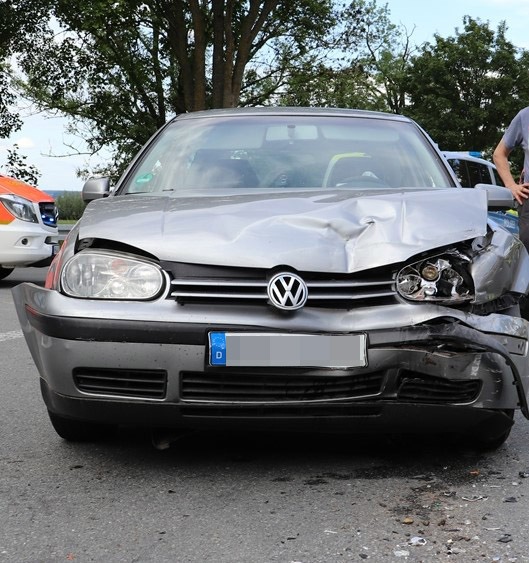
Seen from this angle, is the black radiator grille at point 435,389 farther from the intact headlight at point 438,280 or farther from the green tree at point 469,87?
the green tree at point 469,87

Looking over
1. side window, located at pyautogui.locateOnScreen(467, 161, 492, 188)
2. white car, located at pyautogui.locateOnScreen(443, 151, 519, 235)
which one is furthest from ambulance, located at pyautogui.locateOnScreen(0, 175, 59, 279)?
side window, located at pyautogui.locateOnScreen(467, 161, 492, 188)

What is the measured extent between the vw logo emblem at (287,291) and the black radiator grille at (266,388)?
0.25 metres

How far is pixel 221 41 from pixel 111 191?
17596mm

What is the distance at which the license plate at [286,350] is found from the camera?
336 centimetres

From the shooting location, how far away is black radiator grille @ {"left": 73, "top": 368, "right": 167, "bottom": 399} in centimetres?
347

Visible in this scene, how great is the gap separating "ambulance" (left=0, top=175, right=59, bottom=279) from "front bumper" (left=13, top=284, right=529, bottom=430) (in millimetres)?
8568

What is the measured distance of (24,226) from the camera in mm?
12031

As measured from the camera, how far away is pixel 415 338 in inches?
136

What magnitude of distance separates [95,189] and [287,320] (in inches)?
77.8

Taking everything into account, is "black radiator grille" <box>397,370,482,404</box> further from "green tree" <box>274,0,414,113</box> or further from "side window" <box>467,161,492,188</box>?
"green tree" <box>274,0,414,113</box>

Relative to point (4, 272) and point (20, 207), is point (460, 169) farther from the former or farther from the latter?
point (4, 272)

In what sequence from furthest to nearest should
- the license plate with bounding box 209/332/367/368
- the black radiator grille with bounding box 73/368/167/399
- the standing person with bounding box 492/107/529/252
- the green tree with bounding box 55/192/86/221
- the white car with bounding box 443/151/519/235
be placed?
the green tree with bounding box 55/192/86/221 → the white car with bounding box 443/151/519/235 → the standing person with bounding box 492/107/529/252 → the black radiator grille with bounding box 73/368/167/399 → the license plate with bounding box 209/332/367/368

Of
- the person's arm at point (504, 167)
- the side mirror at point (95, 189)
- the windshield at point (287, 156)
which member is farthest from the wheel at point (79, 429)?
the person's arm at point (504, 167)

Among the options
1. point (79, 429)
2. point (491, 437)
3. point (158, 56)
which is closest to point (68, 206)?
point (158, 56)
